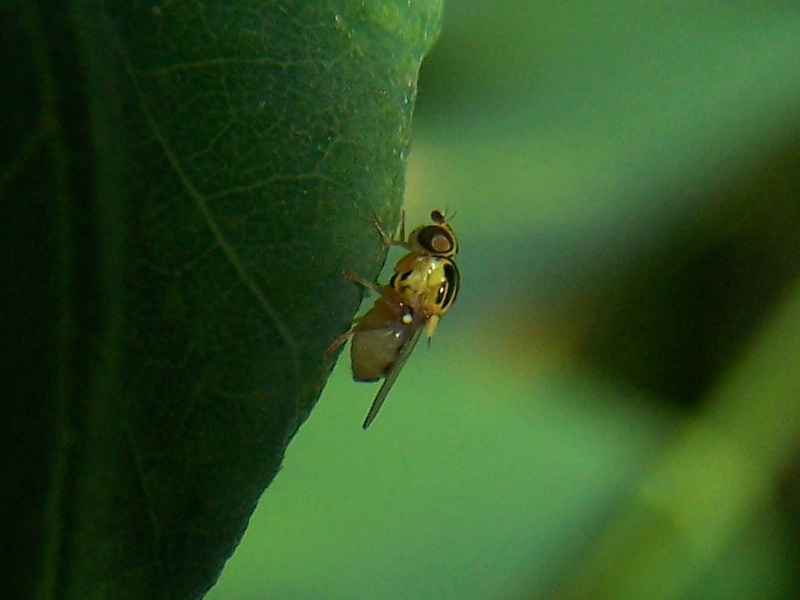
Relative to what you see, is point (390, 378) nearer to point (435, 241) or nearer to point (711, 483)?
point (435, 241)

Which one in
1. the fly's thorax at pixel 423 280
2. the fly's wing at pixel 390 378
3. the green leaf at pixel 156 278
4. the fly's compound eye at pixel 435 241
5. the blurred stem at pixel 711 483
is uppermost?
the green leaf at pixel 156 278

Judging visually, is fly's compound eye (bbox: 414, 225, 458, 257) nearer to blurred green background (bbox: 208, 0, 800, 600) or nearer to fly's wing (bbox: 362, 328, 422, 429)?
fly's wing (bbox: 362, 328, 422, 429)

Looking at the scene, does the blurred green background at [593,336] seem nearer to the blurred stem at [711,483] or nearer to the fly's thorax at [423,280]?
the blurred stem at [711,483]

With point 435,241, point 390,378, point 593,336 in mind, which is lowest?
point 593,336

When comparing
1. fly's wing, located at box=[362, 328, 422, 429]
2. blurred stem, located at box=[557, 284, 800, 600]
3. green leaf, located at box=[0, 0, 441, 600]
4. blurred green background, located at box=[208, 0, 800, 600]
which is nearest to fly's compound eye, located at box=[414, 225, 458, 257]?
fly's wing, located at box=[362, 328, 422, 429]

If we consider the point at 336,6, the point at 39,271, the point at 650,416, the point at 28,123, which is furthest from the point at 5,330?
the point at 650,416

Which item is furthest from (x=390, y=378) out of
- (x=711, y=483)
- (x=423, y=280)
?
(x=711, y=483)

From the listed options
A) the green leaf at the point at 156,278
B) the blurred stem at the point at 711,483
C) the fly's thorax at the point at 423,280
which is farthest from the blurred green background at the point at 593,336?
the green leaf at the point at 156,278

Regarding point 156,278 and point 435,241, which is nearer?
point 156,278
